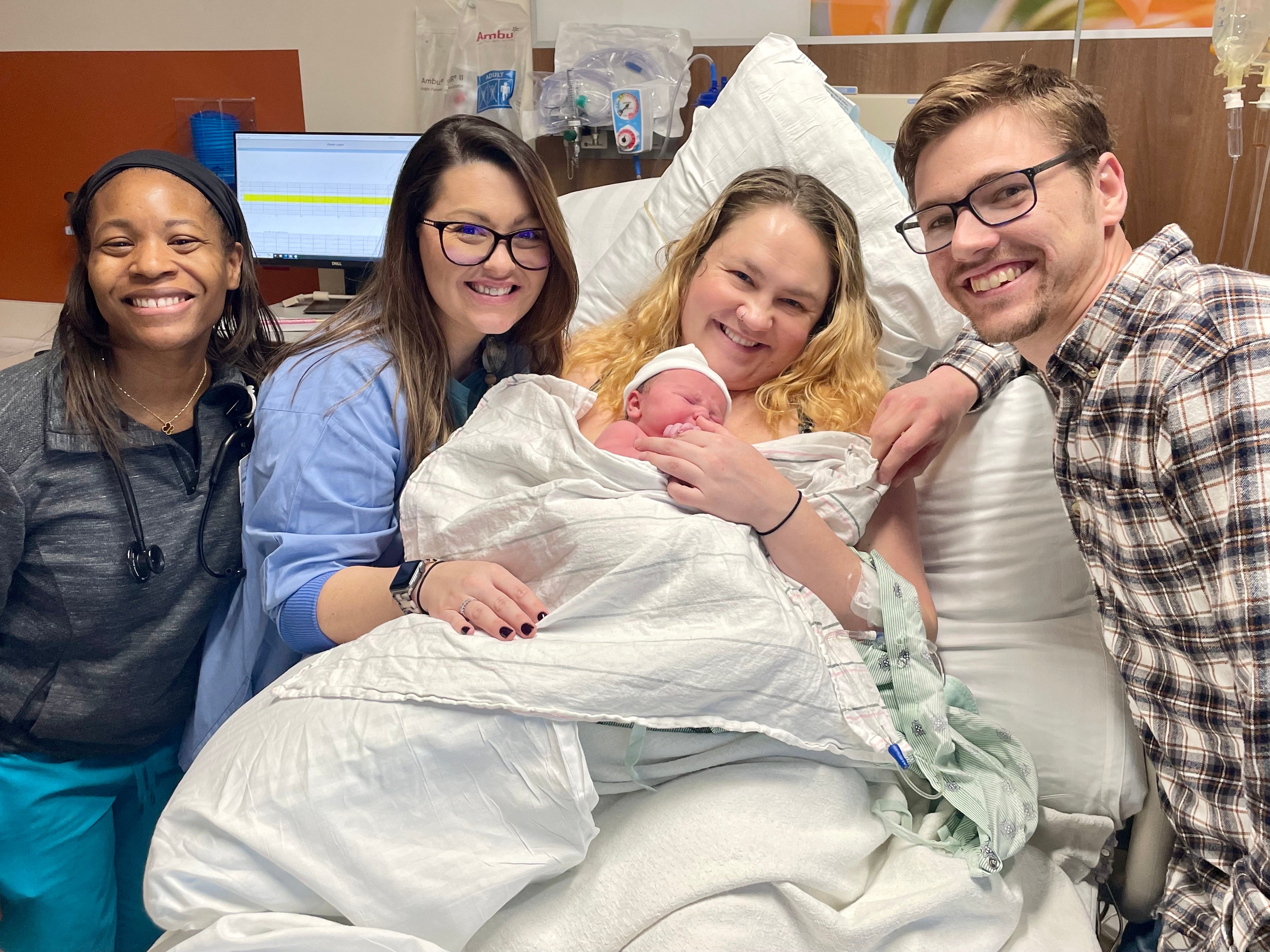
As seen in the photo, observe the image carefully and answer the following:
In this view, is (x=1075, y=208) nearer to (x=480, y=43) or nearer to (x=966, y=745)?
(x=966, y=745)

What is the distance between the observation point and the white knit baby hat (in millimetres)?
1653

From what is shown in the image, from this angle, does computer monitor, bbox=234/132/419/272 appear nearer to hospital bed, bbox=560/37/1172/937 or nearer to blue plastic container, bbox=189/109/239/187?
blue plastic container, bbox=189/109/239/187

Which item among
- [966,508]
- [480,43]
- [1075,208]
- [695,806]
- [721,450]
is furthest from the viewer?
[480,43]

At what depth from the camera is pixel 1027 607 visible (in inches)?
61.2

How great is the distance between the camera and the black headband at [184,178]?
61.4 inches

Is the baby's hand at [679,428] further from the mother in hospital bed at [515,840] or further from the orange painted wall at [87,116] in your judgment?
the orange painted wall at [87,116]

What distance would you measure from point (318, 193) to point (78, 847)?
2332 millimetres

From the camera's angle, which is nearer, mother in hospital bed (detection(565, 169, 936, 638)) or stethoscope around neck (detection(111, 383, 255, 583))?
stethoscope around neck (detection(111, 383, 255, 583))

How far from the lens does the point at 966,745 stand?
1.38 metres

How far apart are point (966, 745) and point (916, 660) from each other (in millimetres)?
139

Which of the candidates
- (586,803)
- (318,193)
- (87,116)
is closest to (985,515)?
(586,803)

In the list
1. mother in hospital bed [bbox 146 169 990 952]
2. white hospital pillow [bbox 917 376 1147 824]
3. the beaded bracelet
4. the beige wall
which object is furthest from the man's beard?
the beige wall

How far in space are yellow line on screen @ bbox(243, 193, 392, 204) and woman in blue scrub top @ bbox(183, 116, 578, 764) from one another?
1.61 meters

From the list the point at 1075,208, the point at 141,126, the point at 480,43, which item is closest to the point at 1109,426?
the point at 1075,208
